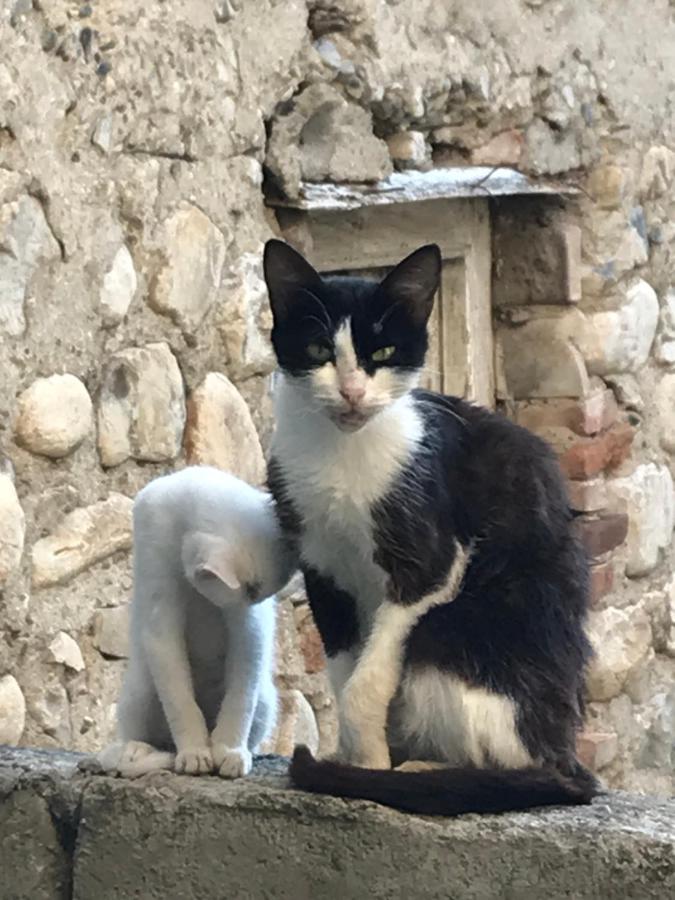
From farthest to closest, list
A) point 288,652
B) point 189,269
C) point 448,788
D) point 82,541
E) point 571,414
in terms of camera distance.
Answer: point 571,414 → point 288,652 → point 189,269 → point 82,541 → point 448,788

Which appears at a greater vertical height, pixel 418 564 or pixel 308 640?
pixel 418 564

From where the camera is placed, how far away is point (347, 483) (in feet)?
5.28

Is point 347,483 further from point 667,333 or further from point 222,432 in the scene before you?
point 667,333

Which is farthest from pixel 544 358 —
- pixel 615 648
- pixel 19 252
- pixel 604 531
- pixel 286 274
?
pixel 286 274

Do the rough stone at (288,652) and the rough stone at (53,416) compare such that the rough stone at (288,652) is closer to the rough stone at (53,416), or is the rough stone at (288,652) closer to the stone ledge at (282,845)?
the rough stone at (53,416)

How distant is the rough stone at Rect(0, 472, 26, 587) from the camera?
1.97 metres

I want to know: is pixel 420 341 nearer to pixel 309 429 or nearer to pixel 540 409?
pixel 309 429

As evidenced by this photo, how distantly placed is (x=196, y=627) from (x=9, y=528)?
38 centimetres

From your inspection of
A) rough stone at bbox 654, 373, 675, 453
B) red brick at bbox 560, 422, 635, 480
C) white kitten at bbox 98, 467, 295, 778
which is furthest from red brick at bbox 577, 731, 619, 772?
white kitten at bbox 98, 467, 295, 778

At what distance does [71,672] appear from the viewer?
2.09 metres

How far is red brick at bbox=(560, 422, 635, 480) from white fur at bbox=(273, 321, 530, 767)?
5.32ft

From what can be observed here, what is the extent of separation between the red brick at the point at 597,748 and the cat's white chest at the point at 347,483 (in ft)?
5.62

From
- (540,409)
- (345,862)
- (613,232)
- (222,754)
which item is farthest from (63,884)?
(613,232)

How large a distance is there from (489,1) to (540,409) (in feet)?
2.75
